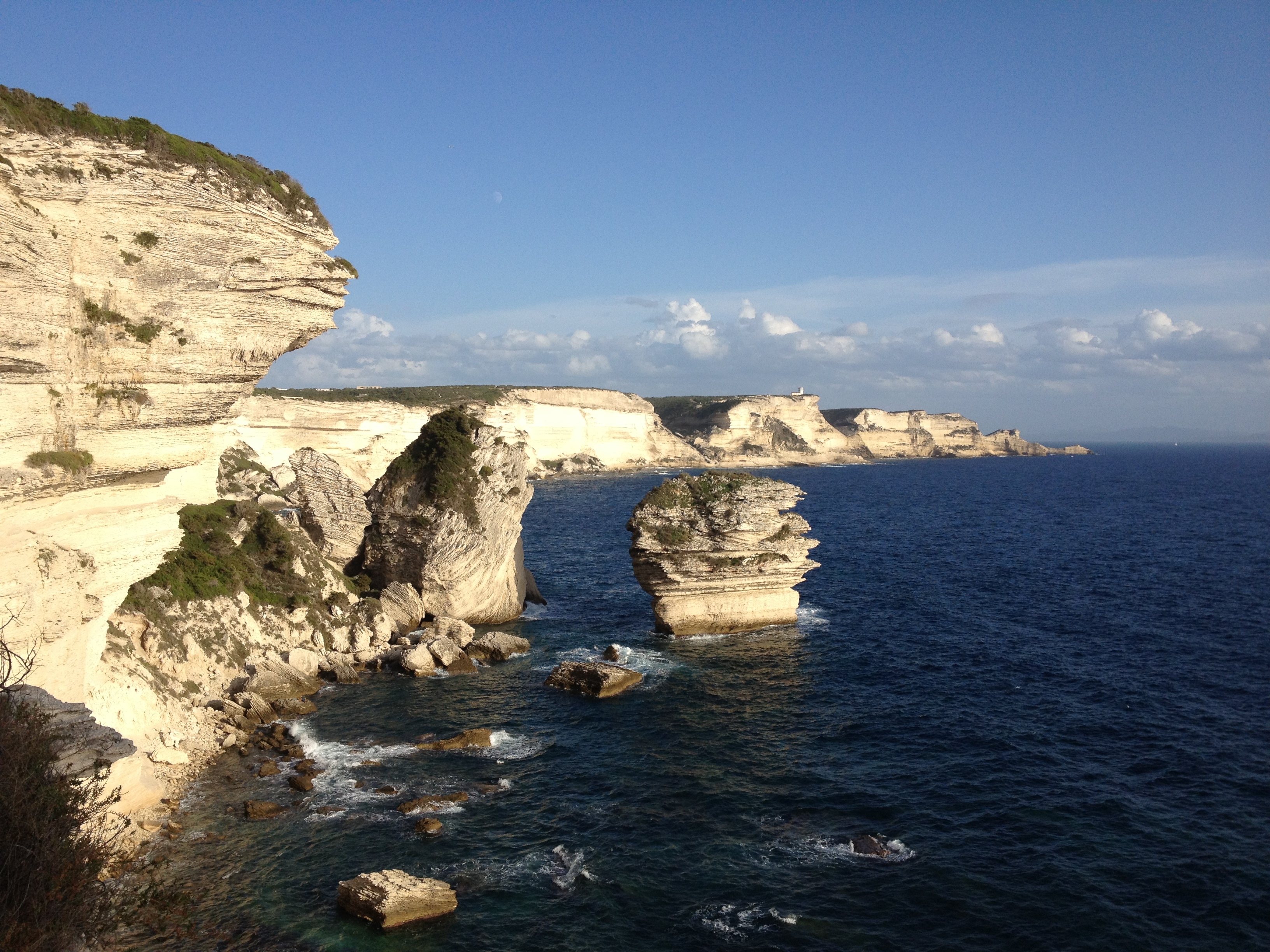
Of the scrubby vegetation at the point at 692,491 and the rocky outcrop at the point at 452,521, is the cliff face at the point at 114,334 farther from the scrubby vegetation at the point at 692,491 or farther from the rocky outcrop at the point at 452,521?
the scrubby vegetation at the point at 692,491

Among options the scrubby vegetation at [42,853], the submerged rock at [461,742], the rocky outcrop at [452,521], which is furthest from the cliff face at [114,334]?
the rocky outcrop at [452,521]

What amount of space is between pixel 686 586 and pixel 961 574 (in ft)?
82.3

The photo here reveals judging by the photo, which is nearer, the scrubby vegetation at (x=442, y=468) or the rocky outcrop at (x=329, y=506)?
the scrubby vegetation at (x=442, y=468)

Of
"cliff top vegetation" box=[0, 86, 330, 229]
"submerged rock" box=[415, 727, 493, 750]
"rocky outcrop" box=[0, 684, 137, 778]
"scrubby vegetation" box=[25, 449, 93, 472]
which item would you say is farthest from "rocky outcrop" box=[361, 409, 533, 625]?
"rocky outcrop" box=[0, 684, 137, 778]

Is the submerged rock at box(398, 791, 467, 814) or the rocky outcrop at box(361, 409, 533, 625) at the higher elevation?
the rocky outcrop at box(361, 409, 533, 625)

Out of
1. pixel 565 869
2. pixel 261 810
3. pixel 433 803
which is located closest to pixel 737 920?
pixel 565 869

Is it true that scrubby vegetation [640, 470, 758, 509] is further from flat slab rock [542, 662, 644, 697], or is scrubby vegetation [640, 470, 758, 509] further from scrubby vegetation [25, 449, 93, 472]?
scrubby vegetation [25, 449, 93, 472]

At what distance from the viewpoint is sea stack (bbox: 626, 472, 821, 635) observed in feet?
127

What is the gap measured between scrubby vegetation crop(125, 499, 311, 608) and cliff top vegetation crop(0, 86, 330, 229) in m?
14.5

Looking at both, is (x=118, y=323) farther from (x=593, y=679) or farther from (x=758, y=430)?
(x=758, y=430)

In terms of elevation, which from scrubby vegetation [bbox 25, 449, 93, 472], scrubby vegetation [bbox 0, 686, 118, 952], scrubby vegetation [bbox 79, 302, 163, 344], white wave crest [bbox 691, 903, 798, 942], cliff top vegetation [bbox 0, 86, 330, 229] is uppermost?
cliff top vegetation [bbox 0, 86, 330, 229]

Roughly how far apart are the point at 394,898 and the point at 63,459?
13.2m

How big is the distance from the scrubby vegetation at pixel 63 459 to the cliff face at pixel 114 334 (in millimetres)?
47

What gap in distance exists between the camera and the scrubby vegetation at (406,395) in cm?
10475
